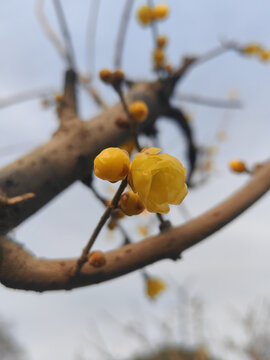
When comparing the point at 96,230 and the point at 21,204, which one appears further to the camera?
the point at 21,204

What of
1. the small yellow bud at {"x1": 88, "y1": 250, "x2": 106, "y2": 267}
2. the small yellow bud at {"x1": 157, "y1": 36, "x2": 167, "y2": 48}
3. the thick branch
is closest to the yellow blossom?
the thick branch

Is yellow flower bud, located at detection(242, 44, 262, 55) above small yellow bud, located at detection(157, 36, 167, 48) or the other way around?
the other way around

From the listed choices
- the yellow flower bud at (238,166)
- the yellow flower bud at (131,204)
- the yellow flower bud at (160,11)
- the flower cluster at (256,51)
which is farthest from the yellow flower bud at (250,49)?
the yellow flower bud at (131,204)

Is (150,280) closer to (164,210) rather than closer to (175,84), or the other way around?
(164,210)

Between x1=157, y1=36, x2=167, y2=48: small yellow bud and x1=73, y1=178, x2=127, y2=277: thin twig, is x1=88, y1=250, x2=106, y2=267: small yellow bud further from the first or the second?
x1=157, y1=36, x2=167, y2=48: small yellow bud

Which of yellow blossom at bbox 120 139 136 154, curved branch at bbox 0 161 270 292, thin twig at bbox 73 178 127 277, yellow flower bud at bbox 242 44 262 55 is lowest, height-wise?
yellow flower bud at bbox 242 44 262 55

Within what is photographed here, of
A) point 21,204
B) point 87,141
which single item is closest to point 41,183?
point 21,204

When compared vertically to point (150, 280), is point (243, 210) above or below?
above
